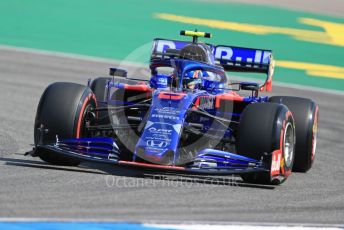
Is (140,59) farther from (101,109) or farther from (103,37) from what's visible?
(101,109)

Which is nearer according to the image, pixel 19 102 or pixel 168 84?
pixel 168 84

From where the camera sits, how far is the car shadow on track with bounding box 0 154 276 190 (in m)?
9.33

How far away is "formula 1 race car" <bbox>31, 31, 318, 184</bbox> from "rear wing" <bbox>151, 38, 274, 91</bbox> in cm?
109

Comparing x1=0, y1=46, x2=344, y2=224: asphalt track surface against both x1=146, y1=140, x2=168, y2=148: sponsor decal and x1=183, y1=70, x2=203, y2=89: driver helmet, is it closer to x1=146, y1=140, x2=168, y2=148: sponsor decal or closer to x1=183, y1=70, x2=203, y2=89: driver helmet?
x1=146, y1=140, x2=168, y2=148: sponsor decal

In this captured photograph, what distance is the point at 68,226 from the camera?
22.0 ft

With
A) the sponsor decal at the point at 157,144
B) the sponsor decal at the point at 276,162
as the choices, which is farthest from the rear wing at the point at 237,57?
the sponsor decal at the point at 157,144

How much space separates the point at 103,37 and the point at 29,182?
1345cm

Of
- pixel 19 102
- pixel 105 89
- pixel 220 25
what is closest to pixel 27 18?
pixel 220 25

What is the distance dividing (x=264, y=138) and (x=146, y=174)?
1.32 meters

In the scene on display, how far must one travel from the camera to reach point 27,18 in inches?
878

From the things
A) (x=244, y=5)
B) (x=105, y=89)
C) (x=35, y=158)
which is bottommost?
(x=35, y=158)

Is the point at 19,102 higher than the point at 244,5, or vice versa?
the point at 244,5

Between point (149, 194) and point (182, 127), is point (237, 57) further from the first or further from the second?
point (149, 194)

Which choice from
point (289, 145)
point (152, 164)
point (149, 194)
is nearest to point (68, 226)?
point (149, 194)
